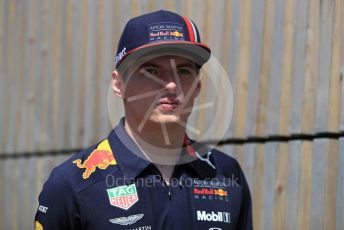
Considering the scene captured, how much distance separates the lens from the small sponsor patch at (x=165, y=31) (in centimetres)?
345

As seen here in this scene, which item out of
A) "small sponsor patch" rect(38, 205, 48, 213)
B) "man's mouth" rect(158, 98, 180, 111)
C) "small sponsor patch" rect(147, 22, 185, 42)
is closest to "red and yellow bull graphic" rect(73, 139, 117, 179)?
"small sponsor patch" rect(38, 205, 48, 213)

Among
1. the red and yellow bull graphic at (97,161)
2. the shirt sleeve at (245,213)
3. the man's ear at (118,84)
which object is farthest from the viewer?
the shirt sleeve at (245,213)

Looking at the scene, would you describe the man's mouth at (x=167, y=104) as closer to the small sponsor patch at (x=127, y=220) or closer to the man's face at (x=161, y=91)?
the man's face at (x=161, y=91)

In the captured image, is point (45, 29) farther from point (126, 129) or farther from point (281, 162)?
point (126, 129)

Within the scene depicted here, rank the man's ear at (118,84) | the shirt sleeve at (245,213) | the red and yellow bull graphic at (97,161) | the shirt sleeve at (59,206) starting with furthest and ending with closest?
Result: the shirt sleeve at (245,213) < the man's ear at (118,84) < the red and yellow bull graphic at (97,161) < the shirt sleeve at (59,206)

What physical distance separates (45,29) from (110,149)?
425 cm

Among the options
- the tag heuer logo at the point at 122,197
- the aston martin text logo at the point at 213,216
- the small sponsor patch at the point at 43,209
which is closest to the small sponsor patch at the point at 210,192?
the aston martin text logo at the point at 213,216

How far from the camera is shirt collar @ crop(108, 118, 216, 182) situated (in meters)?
3.47

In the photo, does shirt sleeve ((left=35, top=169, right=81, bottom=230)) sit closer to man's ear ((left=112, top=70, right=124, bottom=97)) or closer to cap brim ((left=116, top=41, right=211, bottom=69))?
man's ear ((left=112, top=70, right=124, bottom=97))

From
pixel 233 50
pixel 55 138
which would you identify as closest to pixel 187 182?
pixel 233 50

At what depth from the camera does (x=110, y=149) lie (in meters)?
3.57

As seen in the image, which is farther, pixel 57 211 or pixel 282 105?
pixel 282 105

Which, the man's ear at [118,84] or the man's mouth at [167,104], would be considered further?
the man's ear at [118,84]

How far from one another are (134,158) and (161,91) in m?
0.36
